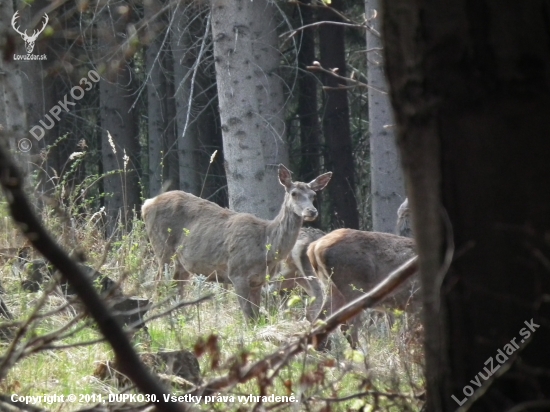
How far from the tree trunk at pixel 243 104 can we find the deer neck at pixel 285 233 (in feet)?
11.3

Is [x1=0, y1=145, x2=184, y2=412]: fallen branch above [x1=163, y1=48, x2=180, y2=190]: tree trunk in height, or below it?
below

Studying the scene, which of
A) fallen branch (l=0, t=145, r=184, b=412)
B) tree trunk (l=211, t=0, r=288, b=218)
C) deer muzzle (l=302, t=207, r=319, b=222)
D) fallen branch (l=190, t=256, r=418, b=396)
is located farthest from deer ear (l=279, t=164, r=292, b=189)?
fallen branch (l=0, t=145, r=184, b=412)

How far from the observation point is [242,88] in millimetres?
14859

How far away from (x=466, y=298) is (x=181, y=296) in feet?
24.7

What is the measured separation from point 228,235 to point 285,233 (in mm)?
748

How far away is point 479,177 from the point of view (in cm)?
240

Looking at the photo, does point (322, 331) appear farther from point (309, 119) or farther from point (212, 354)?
point (309, 119)

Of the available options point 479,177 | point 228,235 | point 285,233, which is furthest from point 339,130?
point 479,177

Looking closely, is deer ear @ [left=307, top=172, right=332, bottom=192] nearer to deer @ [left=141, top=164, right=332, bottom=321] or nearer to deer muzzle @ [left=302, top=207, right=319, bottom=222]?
deer @ [left=141, top=164, right=332, bottom=321]

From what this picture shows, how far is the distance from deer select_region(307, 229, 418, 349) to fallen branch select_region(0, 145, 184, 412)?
7.07 m

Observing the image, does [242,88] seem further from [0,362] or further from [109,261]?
[0,362]

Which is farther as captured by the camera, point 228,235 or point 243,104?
point 243,104

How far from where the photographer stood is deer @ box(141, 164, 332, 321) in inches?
428

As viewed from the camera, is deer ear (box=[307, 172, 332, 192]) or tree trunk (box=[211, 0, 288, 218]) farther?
tree trunk (box=[211, 0, 288, 218])
